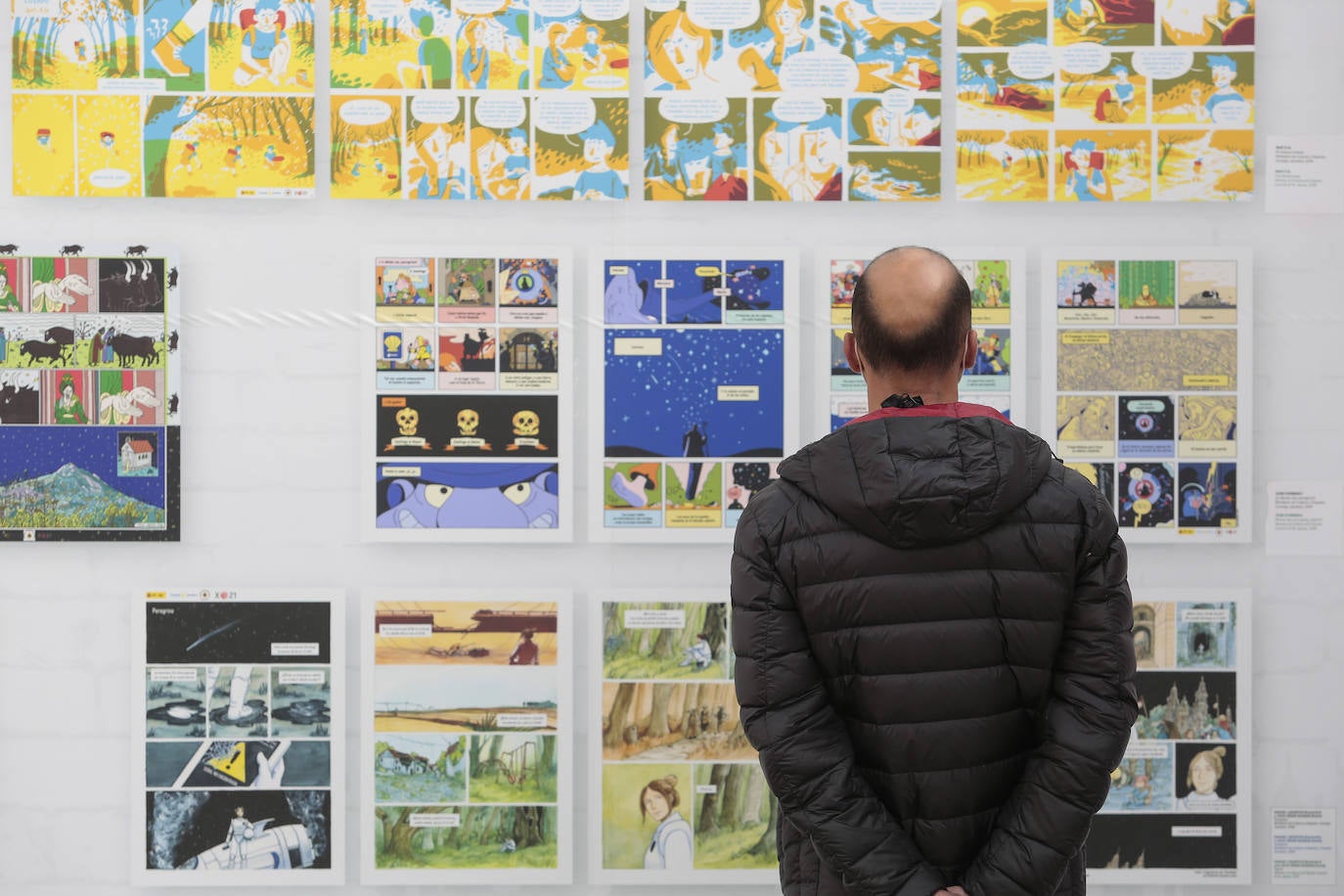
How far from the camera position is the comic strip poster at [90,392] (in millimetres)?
2254

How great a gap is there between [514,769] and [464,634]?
29cm

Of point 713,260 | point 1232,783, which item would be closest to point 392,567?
point 713,260

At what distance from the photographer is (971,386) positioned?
7.39ft

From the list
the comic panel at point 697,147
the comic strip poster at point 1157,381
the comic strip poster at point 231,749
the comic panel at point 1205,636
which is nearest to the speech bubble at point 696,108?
the comic panel at point 697,147

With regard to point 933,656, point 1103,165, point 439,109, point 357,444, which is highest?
point 439,109

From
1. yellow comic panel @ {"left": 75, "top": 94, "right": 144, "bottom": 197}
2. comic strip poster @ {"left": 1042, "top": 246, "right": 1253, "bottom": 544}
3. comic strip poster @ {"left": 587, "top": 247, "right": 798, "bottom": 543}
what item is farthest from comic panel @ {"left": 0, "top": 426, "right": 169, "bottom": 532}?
comic strip poster @ {"left": 1042, "top": 246, "right": 1253, "bottom": 544}

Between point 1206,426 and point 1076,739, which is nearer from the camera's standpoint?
point 1076,739

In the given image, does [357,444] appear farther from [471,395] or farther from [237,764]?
[237,764]

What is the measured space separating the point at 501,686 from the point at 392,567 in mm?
330

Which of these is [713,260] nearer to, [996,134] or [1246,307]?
[996,134]

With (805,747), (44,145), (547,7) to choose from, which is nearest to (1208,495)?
(805,747)

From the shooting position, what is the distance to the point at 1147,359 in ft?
7.42

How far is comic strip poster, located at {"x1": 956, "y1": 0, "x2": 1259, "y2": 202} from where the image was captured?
88.4 inches

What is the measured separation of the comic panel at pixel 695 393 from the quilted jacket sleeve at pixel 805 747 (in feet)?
3.01
